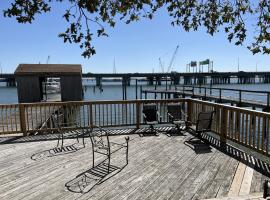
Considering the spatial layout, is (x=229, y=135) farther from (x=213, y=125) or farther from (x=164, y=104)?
(x=164, y=104)

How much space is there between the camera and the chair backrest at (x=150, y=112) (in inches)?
339

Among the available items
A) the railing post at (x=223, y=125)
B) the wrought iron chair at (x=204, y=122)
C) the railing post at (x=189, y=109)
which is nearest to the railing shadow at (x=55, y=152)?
the wrought iron chair at (x=204, y=122)

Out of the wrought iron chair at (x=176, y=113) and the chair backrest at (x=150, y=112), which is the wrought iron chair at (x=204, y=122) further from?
the chair backrest at (x=150, y=112)

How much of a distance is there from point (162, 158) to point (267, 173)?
6.75 feet

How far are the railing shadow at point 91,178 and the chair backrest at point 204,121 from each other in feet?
8.85

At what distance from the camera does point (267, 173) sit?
4.93 metres

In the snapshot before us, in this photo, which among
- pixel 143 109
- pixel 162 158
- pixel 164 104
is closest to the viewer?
pixel 162 158

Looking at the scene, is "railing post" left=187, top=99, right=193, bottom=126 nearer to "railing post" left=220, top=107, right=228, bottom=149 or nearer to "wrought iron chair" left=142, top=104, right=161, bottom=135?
"wrought iron chair" left=142, top=104, right=161, bottom=135

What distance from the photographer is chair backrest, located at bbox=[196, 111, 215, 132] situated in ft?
23.6

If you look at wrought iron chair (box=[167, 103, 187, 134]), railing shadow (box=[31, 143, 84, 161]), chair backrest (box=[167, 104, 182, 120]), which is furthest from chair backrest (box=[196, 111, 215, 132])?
railing shadow (box=[31, 143, 84, 161])

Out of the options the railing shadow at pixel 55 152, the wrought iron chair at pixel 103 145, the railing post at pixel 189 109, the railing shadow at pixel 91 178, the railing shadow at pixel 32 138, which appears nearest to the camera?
the railing shadow at pixel 91 178

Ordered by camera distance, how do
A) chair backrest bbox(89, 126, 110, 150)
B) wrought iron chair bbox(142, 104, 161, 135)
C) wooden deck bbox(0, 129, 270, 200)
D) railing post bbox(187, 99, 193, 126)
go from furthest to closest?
railing post bbox(187, 99, 193, 126)
wrought iron chair bbox(142, 104, 161, 135)
chair backrest bbox(89, 126, 110, 150)
wooden deck bbox(0, 129, 270, 200)

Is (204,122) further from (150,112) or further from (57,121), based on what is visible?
(57,121)

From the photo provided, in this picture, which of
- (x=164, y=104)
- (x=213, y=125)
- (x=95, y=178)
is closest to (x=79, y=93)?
(x=164, y=104)
